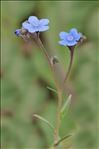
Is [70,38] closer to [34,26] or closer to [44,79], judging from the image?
[34,26]

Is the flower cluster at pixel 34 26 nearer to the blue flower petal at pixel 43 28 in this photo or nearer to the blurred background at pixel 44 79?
the blue flower petal at pixel 43 28

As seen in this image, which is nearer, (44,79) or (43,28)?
(43,28)

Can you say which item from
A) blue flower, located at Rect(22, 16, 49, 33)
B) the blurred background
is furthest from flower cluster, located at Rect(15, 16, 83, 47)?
the blurred background

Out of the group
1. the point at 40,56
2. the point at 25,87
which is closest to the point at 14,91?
the point at 25,87

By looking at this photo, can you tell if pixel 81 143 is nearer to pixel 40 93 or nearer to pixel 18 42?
pixel 40 93

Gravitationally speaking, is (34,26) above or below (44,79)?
above

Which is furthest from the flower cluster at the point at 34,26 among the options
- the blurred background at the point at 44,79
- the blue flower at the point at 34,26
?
the blurred background at the point at 44,79

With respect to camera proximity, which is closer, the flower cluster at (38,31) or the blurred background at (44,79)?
the flower cluster at (38,31)

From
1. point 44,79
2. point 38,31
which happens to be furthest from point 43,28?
point 44,79
